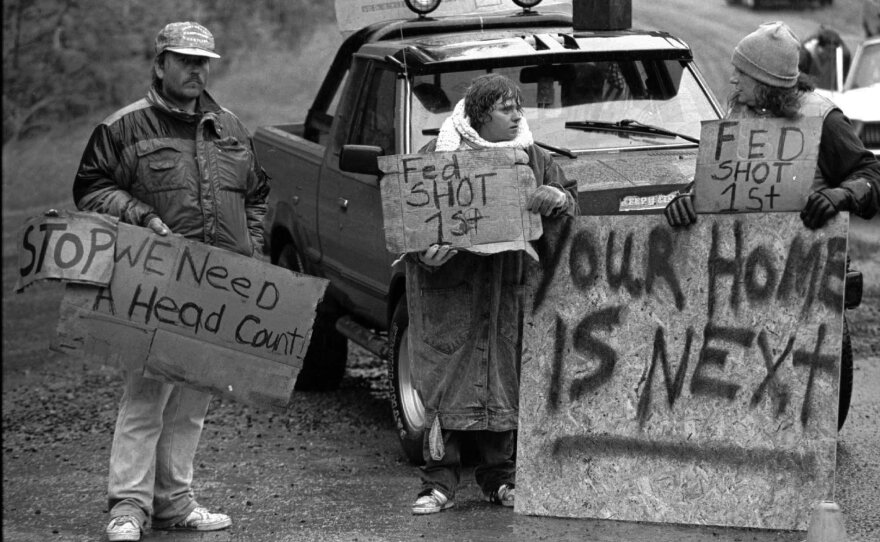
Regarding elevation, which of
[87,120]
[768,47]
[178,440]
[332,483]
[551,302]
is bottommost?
[87,120]

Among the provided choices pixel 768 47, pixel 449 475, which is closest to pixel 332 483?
pixel 449 475

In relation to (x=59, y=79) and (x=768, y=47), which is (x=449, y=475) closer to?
(x=768, y=47)

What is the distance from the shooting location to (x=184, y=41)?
5910mm

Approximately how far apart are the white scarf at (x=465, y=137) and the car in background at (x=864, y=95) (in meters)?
9.16

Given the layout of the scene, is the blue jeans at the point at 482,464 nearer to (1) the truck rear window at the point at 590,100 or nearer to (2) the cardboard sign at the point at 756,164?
(2) the cardboard sign at the point at 756,164

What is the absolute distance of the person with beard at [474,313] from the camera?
607 cm

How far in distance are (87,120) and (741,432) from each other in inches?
861

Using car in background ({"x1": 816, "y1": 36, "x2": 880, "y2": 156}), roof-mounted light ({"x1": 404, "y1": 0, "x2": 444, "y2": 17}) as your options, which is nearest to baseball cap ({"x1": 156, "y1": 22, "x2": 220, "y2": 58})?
roof-mounted light ({"x1": 404, "y1": 0, "x2": 444, "y2": 17})

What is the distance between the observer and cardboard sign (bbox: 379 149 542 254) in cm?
589

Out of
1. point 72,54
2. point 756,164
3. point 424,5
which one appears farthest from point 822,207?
point 72,54

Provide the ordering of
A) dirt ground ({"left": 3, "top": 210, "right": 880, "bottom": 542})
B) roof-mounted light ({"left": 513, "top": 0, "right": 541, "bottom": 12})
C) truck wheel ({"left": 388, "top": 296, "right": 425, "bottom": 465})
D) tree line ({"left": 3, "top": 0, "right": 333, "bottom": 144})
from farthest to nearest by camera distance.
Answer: tree line ({"left": 3, "top": 0, "right": 333, "bottom": 144}) → roof-mounted light ({"left": 513, "top": 0, "right": 541, "bottom": 12}) → truck wheel ({"left": 388, "top": 296, "right": 425, "bottom": 465}) → dirt ground ({"left": 3, "top": 210, "right": 880, "bottom": 542})

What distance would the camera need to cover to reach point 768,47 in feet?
19.4

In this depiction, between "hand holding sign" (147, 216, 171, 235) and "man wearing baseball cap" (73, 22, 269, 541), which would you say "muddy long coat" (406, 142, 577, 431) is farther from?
"hand holding sign" (147, 216, 171, 235)

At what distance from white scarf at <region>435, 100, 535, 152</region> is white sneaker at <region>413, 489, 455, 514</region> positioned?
1469 mm
